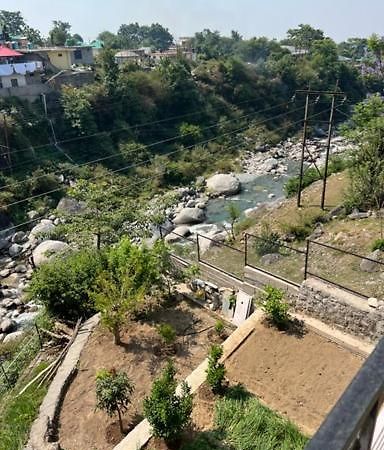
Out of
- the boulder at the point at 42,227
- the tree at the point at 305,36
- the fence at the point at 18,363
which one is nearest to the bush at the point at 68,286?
the fence at the point at 18,363

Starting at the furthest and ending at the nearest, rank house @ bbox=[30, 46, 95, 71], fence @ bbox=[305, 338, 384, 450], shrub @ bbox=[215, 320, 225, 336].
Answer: house @ bbox=[30, 46, 95, 71]
shrub @ bbox=[215, 320, 225, 336]
fence @ bbox=[305, 338, 384, 450]

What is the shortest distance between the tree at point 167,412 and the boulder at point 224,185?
2067cm

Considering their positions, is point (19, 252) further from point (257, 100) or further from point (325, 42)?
point (325, 42)

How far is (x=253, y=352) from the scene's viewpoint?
8383 millimetres

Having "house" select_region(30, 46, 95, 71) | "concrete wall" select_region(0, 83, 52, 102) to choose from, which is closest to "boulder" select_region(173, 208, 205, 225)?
"concrete wall" select_region(0, 83, 52, 102)

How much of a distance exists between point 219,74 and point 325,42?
19766mm

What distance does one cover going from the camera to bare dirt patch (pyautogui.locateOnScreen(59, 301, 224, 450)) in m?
7.28

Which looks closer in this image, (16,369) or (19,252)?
(16,369)

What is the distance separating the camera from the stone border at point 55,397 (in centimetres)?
704

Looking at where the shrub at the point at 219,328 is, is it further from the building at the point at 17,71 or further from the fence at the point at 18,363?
the building at the point at 17,71

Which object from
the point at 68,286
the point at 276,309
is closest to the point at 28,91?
the point at 68,286

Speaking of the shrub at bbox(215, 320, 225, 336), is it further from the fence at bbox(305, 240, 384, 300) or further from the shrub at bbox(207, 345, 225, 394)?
the fence at bbox(305, 240, 384, 300)

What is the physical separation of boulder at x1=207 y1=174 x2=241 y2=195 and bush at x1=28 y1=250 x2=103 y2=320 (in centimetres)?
1670

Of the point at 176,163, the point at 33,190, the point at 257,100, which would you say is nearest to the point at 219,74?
the point at 257,100
